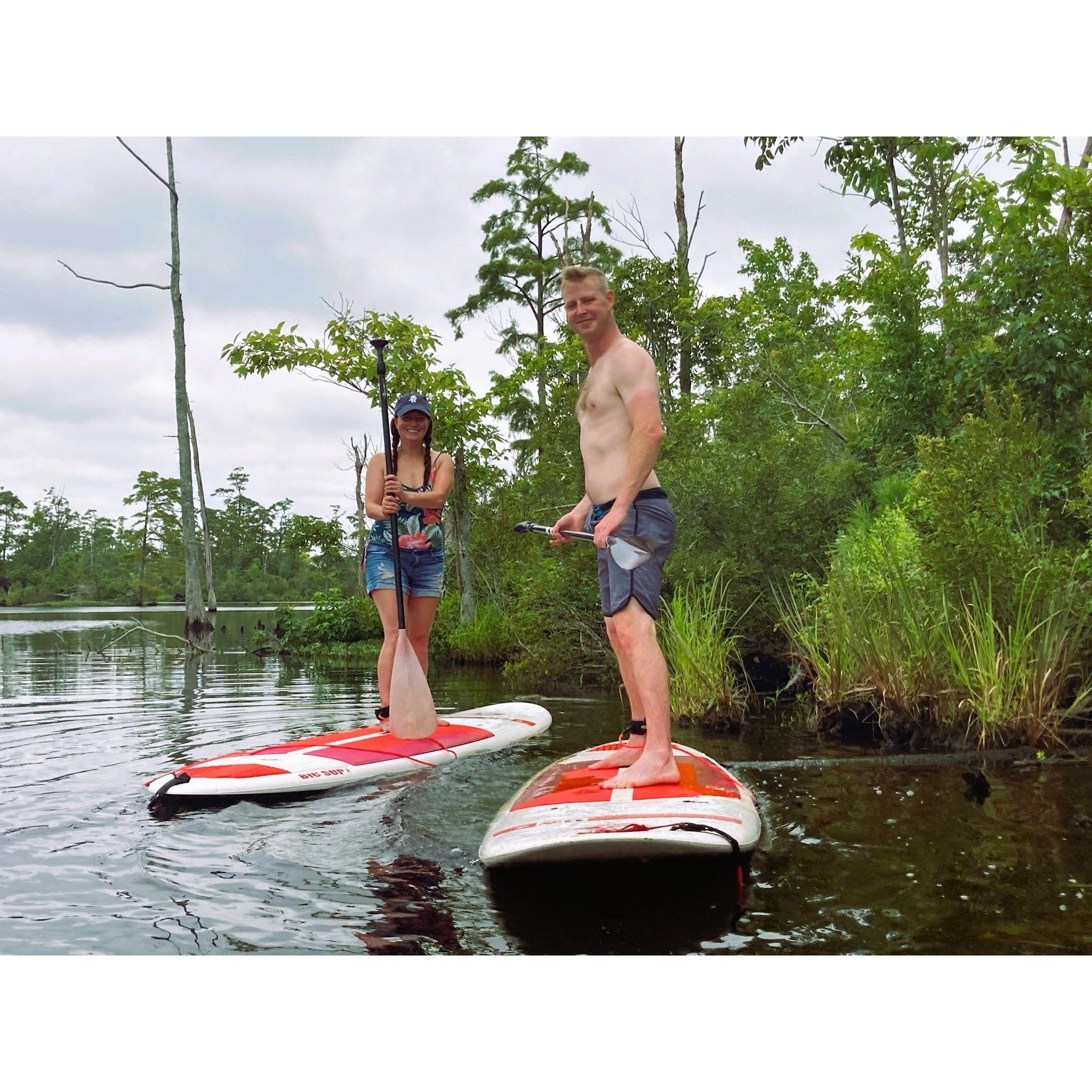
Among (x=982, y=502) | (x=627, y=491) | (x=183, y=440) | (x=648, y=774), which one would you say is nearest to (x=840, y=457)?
(x=982, y=502)

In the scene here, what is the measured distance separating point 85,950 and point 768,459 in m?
5.95

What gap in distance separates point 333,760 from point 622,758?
1.28 metres

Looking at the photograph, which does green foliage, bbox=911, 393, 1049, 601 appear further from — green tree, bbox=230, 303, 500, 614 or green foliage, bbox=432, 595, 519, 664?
green foliage, bbox=432, 595, 519, 664

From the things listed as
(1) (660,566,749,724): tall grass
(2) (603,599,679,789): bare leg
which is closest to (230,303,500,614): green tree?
(1) (660,566,749,724): tall grass

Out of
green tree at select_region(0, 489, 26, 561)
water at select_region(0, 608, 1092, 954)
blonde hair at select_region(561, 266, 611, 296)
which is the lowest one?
water at select_region(0, 608, 1092, 954)

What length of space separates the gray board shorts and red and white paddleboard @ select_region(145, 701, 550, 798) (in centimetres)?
143

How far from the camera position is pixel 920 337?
730 centimetres

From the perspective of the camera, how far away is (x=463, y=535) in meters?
10.8

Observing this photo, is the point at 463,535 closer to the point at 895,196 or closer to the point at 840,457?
the point at 840,457

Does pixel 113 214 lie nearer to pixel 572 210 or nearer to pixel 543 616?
pixel 543 616

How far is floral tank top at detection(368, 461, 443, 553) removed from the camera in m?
4.47

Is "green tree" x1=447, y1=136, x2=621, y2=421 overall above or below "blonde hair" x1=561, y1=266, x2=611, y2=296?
above

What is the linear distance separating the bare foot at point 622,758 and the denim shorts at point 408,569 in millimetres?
1397
